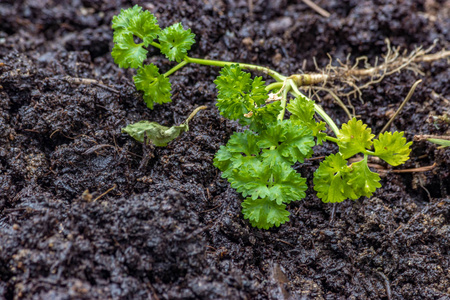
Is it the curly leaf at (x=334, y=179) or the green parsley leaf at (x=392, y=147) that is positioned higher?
the green parsley leaf at (x=392, y=147)

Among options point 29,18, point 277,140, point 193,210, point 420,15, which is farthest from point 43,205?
point 420,15

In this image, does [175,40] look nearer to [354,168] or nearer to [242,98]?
[242,98]

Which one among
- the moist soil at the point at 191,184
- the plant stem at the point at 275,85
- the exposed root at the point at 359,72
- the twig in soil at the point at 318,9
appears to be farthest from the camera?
the twig in soil at the point at 318,9

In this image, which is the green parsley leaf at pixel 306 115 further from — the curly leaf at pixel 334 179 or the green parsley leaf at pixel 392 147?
the green parsley leaf at pixel 392 147

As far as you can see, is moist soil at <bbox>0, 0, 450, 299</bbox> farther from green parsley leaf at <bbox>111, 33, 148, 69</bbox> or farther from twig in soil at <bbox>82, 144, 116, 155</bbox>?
green parsley leaf at <bbox>111, 33, 148, 69</bbox>

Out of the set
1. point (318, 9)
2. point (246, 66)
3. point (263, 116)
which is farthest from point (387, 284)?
point (318, 9)

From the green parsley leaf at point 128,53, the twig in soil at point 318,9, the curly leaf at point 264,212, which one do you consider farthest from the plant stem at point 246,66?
the twig in soil at point 318,9

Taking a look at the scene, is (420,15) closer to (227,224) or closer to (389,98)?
(389,98)
